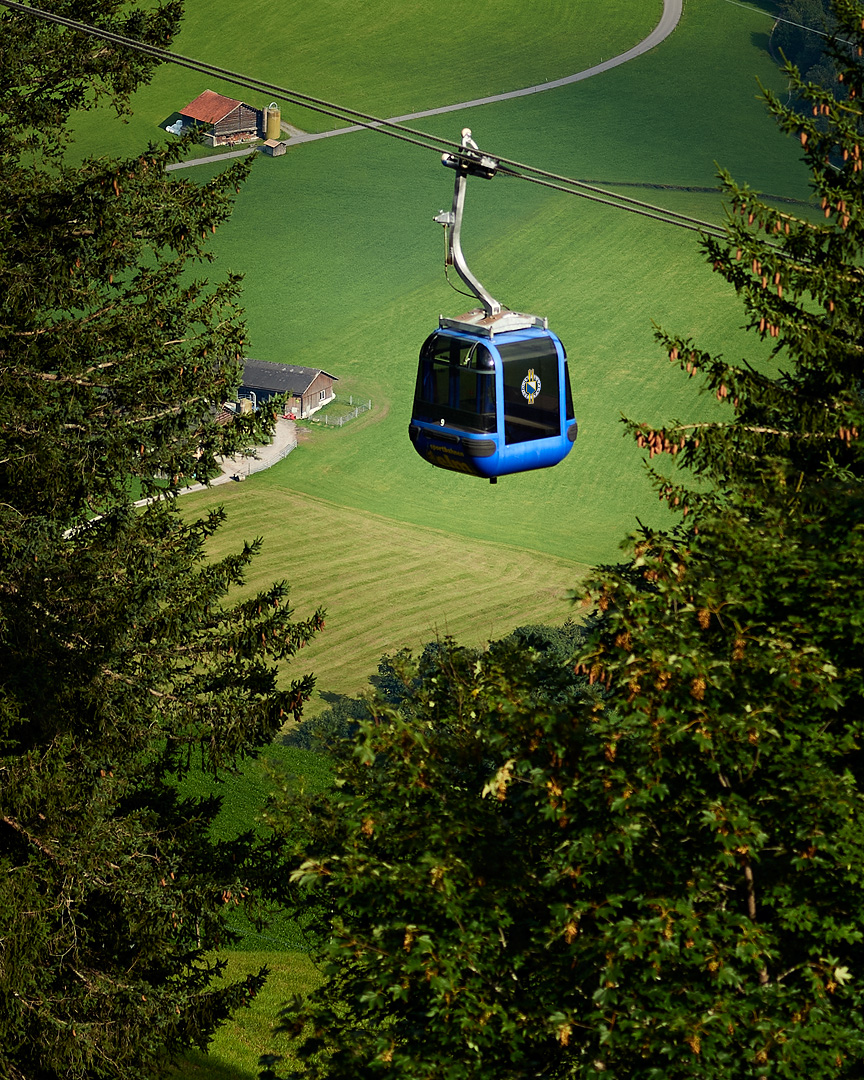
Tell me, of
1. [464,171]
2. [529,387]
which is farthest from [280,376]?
[464,171]

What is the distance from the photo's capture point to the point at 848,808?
9719 millimetres

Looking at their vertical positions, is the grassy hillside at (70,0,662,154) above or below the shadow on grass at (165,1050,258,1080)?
above

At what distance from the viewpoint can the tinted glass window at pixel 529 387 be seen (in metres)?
18.5

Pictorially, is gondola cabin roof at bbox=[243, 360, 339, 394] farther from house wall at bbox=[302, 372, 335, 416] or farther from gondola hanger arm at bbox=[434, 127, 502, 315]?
gondola hanger arm at bbox=[434, 127, 502, 315]

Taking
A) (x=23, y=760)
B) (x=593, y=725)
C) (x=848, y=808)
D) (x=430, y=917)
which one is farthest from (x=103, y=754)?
(x=848, y=808)

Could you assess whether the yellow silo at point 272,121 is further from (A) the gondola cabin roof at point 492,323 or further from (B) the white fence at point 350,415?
(A) the gondola cabin roof at point 492,323

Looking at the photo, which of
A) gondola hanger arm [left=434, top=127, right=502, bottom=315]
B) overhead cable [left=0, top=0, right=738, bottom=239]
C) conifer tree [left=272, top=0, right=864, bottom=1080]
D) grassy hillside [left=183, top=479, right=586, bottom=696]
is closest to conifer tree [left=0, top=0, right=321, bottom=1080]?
overhead cable [left=0, top=0, right=738, bottom=239]

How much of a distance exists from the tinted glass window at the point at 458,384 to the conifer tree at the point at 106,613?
3.48 m

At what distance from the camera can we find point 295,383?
79.1 meters

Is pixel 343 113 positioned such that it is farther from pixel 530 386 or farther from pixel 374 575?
pixel 374 575

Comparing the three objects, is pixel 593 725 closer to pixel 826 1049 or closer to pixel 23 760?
pixel 826 1049

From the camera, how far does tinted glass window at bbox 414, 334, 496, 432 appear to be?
60.4 feet

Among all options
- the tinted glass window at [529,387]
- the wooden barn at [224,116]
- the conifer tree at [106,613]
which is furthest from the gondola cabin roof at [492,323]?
the wooden barn at [224,116]

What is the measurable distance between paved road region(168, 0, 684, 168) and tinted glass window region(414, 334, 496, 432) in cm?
8872
